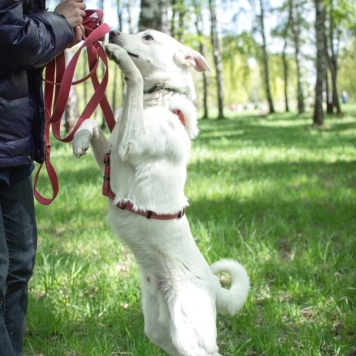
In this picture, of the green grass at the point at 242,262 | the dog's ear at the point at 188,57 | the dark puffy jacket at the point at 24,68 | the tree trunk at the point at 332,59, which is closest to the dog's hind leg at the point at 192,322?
the green grass at the point at 242,262

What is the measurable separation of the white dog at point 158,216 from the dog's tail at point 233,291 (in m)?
0.03

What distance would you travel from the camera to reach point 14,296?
2779mm

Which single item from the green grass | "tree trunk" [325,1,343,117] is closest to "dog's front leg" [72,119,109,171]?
the green grass

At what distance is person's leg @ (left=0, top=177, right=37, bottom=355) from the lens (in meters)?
2.58

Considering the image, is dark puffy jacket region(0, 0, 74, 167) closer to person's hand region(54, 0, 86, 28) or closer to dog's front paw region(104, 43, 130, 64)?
person's hand region(54, 0, 86, 28)

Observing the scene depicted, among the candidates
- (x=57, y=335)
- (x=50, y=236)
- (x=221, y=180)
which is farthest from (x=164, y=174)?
(x=221, y=180)

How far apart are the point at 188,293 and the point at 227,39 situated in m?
33.6

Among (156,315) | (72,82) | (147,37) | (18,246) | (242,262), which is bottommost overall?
(242,262)

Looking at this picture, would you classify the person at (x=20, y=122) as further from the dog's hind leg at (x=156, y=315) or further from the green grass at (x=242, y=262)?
the green grass at (x=242, y=262)

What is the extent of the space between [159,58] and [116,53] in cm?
40

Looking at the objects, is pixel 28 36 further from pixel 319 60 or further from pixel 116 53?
pixel 319 60

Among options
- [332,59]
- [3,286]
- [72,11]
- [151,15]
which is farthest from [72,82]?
[332,59]

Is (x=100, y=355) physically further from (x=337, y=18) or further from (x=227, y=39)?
(x=227, y=39)

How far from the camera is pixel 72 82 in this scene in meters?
3.01
